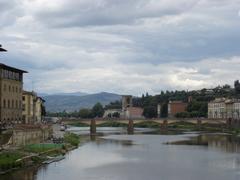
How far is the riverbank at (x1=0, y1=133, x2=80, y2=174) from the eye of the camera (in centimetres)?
3934

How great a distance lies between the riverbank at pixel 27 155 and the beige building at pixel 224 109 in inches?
3685

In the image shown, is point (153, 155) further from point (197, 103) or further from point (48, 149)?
point (197, 103)

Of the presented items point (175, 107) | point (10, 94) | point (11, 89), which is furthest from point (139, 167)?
point (175, 107)

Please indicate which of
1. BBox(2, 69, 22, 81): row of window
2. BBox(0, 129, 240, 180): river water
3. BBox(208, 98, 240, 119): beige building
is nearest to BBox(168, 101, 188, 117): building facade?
BBox(208, 98, 240, 119): beige building

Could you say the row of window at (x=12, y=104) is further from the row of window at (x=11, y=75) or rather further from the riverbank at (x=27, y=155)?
the riverbank at (x=27, y=155)

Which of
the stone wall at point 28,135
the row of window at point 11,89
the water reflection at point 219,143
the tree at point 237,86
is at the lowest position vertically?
the water reflection at point 219,143

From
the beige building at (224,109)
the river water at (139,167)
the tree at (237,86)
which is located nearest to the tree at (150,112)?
the beige building at (224,109)

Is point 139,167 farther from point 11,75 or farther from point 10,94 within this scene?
point 11,75

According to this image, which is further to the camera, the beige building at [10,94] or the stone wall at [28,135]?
the beige building at [10,94]

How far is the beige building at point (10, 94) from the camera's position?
194ft

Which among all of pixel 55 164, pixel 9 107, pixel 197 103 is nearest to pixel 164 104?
pixel 197 103

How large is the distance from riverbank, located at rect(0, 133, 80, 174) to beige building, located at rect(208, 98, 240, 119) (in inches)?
3685

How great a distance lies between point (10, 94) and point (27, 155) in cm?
1787

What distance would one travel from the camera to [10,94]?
61969 millimetres
